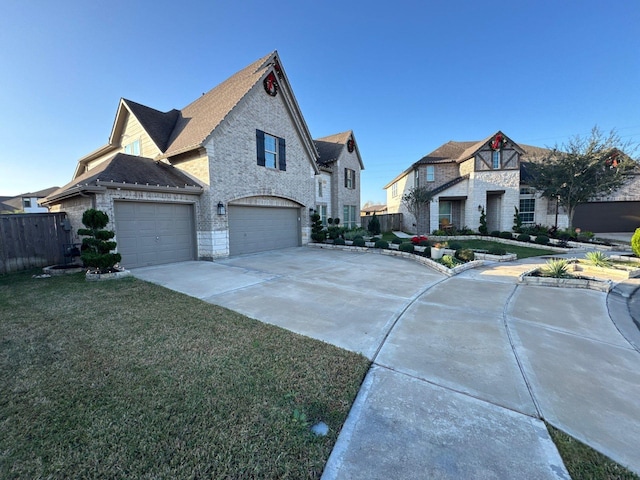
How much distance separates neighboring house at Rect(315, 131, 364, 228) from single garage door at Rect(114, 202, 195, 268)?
384 inches

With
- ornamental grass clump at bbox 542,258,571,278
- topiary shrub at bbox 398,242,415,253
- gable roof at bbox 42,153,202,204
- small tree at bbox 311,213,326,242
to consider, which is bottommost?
ornamental grass clump at bbox 542,258,571,278

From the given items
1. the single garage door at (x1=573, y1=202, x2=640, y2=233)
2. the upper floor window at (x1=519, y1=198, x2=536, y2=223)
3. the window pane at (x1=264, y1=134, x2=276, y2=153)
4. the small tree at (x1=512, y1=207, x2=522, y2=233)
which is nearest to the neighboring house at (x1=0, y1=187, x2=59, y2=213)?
the window pane at (x1=264, y1=134, x2=276, y2=153)

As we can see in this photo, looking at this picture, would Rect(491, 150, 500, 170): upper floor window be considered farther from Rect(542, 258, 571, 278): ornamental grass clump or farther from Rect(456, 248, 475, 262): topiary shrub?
Rect(542, 258, 571, 278): ornamental grass clump

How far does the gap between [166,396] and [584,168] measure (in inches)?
930

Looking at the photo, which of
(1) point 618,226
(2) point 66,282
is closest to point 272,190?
(2) point 66,282

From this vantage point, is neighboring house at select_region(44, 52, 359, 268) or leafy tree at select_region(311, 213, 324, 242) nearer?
neighboring house at select_region(44, 52, 359, 268)

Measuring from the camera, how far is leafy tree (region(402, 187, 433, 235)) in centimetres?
1952

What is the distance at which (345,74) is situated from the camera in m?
15.5

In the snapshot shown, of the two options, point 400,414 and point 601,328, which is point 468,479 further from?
point 601,328

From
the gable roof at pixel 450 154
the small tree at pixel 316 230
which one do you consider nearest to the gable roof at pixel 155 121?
the small tree at pixel 316 230

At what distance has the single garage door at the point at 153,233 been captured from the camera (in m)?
8.95

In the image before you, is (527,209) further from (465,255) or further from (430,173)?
(465,255)

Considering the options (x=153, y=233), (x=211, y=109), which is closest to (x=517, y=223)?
(x=211, y=109)

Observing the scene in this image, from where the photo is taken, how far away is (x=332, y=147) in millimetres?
21281
